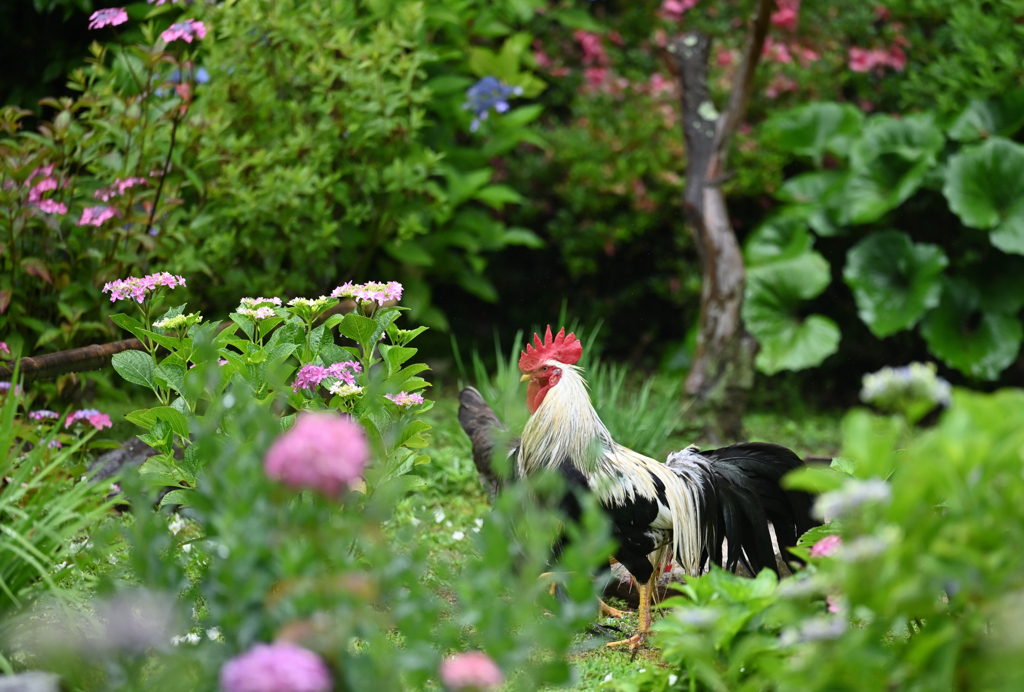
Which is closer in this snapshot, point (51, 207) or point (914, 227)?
point (51, 207)

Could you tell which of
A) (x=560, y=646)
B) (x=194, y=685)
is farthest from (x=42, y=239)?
(x=560, y=646)

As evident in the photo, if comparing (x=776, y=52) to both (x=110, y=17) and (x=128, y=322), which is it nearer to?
(x=110, y=17)

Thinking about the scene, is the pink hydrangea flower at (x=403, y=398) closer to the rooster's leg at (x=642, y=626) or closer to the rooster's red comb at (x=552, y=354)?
the rooster's red comb at (x=552, y=354)

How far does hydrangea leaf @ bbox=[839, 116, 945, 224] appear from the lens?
17.9 feet

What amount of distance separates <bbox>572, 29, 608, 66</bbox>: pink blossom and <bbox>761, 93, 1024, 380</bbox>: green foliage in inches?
56.9

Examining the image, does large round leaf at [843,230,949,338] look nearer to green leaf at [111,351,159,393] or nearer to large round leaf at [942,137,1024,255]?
large round leaf at [942,137,1024,255]

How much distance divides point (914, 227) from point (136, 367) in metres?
5.03

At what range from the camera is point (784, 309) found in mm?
5516

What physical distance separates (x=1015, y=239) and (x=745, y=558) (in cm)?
332

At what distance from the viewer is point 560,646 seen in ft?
4.95

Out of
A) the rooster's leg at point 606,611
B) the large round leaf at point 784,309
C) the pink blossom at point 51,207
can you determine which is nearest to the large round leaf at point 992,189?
the large round leaf at point 784,309

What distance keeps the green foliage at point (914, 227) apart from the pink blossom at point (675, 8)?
1.19 m

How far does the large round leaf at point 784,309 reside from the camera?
5395mm

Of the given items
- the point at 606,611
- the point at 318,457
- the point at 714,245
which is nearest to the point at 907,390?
the point at 318,457
